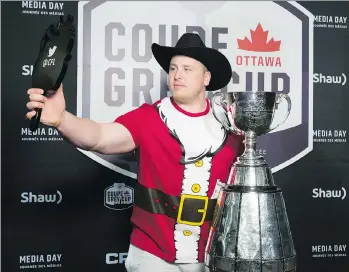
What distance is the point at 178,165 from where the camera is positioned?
4.97ft

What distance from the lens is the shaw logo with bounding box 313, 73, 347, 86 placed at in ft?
7.87

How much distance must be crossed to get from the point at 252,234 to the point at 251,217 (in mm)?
39

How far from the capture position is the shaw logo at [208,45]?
2.18 meters

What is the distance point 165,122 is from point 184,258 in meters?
0.45

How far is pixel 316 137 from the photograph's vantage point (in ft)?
7.88

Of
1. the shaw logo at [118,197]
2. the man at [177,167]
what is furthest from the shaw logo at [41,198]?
the man at [177,167]

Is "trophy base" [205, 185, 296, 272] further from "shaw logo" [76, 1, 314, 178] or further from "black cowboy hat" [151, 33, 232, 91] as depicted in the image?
"shaw logo" [76, 1, 314, 178]

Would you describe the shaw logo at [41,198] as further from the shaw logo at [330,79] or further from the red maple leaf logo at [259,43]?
the shaw logo at [330,79]

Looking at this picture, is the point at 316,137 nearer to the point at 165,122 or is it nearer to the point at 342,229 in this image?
the point at 342,229

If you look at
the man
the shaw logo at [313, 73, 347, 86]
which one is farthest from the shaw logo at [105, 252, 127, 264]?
the shaw logo at [313, 73, 347, 86]

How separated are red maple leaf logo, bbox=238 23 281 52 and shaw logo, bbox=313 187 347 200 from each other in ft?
2.52

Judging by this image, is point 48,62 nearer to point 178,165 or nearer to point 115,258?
point 178,165

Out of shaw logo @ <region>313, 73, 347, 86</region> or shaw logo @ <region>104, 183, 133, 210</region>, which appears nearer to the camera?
shaw logo @ <region>104, 183, 133, 210</region>

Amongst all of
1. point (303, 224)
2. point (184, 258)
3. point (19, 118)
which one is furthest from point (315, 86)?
point (19, 118)
